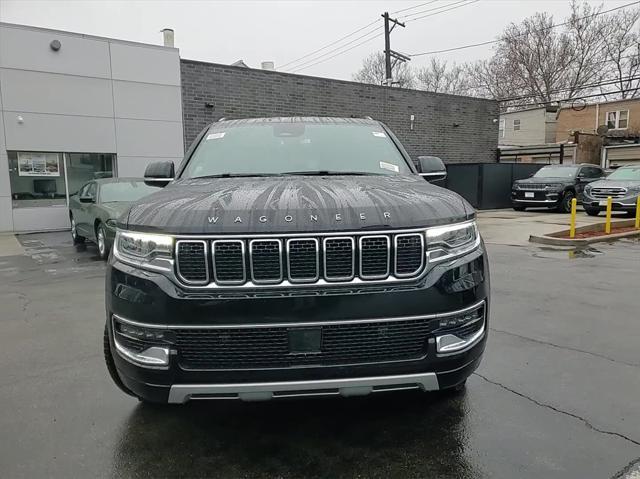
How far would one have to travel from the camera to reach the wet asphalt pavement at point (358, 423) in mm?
2479

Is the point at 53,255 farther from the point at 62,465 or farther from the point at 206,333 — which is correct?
the point at 206,333

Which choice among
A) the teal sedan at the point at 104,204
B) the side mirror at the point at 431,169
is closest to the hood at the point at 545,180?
the teal sedan at the point at 104,204

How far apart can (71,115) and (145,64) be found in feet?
8.52

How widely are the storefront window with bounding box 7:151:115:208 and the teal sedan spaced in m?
4.30

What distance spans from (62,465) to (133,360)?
2.41 feet

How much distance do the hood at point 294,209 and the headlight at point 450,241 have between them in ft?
0.15

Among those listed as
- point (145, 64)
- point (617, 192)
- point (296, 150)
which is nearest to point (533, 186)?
point (617, 192)

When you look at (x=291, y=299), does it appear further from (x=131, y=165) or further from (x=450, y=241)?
(x=131, y=165)

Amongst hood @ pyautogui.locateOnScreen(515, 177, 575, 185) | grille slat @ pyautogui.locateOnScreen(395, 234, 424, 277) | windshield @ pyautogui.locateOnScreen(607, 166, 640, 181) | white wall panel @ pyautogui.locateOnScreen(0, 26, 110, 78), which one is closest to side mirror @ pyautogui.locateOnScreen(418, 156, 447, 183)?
grille slat @ pyautogui.locateOnScreen(395, 234, 424, 277)

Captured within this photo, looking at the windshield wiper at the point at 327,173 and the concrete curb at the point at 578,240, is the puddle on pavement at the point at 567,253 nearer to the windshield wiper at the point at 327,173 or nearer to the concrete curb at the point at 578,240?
the concrete curb at the point at 578,240

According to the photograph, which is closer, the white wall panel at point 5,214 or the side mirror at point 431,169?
the side mirror at point 431,169

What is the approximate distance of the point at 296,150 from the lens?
3.68 m

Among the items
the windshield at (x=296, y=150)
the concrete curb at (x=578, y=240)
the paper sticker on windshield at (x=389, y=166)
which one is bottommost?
the concrete curb at (x=578, y=240)

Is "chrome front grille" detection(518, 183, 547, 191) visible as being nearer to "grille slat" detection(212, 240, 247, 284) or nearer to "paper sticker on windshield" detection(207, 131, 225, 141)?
"paper sticker on windshield" detection(207, 131, 225, 141)
